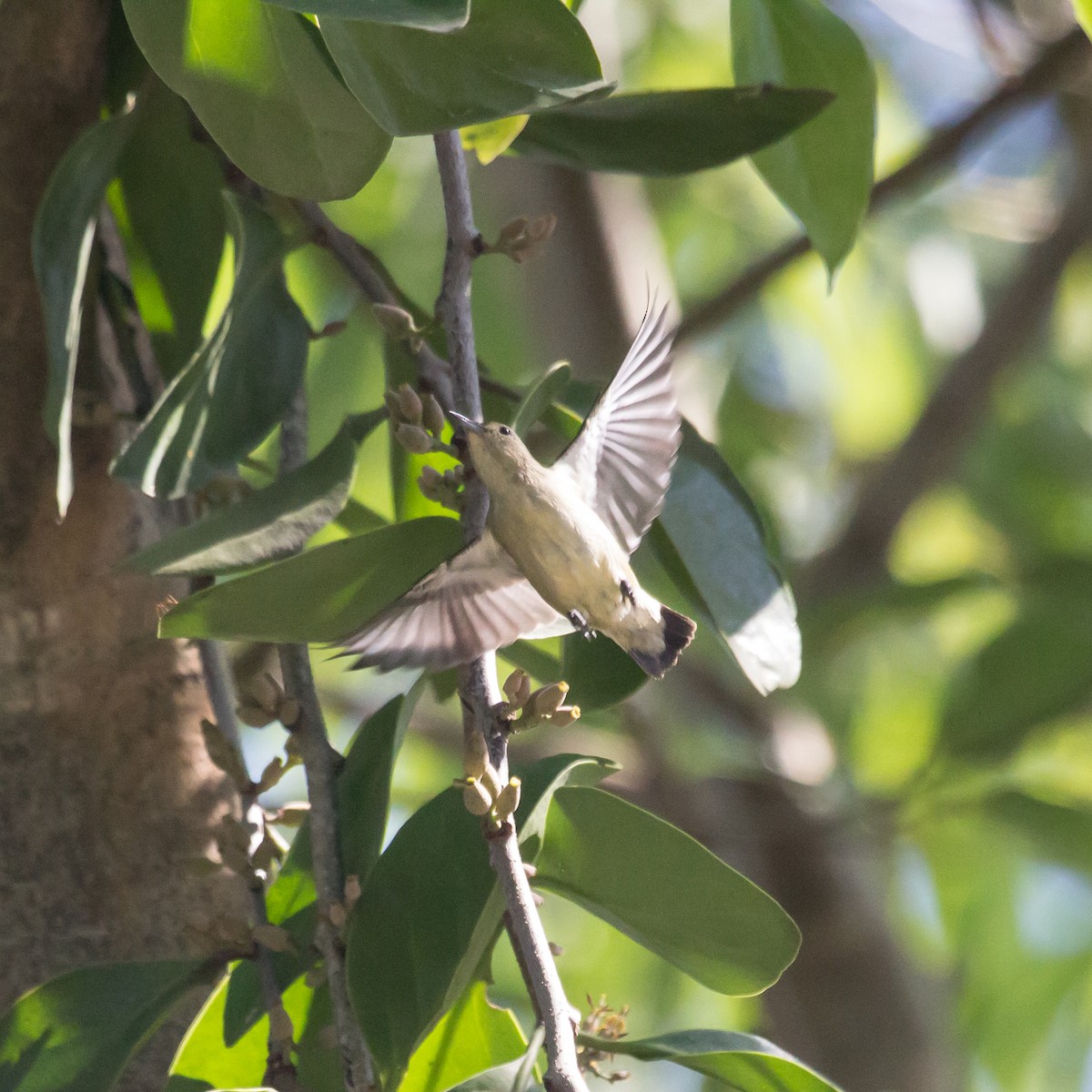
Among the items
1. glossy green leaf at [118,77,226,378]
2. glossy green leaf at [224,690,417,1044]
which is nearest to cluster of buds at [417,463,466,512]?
glossy green leaf at [224,690,417,1044]

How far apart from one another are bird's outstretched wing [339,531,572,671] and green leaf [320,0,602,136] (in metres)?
0.24

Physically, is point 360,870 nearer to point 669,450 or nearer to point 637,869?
point 637,869

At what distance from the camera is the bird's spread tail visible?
0.88 metres

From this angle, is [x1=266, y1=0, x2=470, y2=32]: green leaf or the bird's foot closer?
[x1=266, y1=0, x2=470, y2=32]: green leaf

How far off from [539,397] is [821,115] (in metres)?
0.34

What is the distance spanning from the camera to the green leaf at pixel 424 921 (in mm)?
685

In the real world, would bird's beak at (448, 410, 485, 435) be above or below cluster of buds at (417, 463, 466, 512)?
above

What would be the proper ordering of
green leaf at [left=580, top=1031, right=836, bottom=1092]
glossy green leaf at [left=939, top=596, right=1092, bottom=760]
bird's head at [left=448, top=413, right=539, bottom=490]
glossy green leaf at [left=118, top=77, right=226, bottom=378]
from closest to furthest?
1. green leaf at [left=580, top=1031, right=836, bottom=1092]
2. bird's head at [left=448, top=413, right=539, bottom=490]
3. glossy green leaf at [left=118, top=77, right=226, bottom=378]
4. glossy green leaf at [left=939, top=596, right=1092, bottom=760]

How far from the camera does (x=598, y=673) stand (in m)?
0.85

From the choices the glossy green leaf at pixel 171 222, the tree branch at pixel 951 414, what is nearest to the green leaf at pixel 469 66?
the glossy green leaf at pixel 171 222

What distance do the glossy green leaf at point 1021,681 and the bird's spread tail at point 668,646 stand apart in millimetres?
983

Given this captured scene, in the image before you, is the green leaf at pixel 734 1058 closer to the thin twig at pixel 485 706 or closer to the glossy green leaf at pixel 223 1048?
the thin twig at pixel 485 706

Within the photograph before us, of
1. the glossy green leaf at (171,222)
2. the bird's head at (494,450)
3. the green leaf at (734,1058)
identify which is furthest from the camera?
the glossy green leaf at (171,222)

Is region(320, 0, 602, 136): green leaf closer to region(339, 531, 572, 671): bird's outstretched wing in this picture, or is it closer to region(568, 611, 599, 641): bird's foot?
A: region(339, 531, 572, 671): bird's outstretched wing
